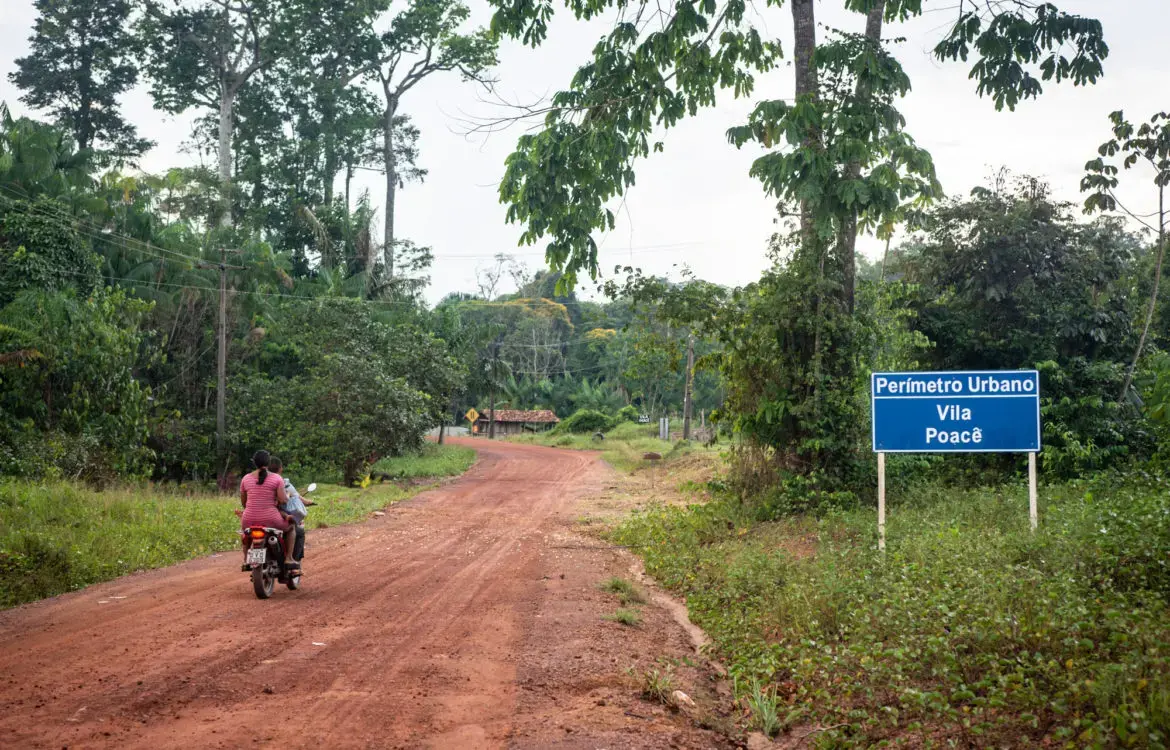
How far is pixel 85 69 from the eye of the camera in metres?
39.8

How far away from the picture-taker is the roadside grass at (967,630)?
16.2 feet

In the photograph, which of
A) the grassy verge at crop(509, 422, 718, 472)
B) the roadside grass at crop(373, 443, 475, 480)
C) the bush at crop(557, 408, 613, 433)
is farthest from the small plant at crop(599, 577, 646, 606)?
the bush at crop(557, 408, 613, 433)

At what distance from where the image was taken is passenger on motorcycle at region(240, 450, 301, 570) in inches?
384

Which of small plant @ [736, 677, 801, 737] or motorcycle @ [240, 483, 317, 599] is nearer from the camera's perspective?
small plant @ [736, 677, 801, 737]

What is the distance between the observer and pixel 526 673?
6777 mm

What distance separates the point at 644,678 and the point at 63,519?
10.6 meters

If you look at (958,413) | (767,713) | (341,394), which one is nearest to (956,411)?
(958,413)

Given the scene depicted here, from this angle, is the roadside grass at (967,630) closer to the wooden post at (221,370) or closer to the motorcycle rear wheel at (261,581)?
the motorcycle rear wheel at (261,581)

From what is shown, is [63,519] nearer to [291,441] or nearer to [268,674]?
[268,674]

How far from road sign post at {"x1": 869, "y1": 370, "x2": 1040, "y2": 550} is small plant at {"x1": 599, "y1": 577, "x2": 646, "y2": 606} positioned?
8.59 ft

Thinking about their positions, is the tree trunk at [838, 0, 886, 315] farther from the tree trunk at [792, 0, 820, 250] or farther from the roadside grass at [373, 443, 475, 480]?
the roadside grass at [373, 443, 475, 480]

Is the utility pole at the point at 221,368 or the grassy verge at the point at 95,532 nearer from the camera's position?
the grassy verge at the point at 95,532

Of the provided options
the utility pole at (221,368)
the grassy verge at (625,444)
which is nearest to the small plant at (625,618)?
the utility pole at (221,368)

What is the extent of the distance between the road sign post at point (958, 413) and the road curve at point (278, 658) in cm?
424
